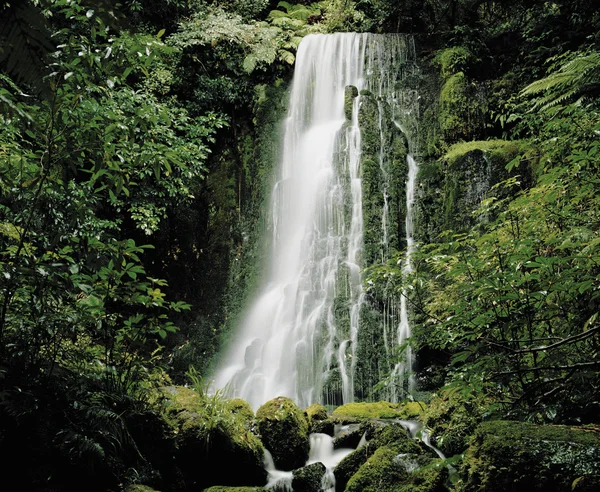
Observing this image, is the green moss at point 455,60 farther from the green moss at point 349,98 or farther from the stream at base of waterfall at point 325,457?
the stream at base of waterfall at point 325,457

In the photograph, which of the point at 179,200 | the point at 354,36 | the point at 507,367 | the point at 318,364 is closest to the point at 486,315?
the point at 507,367

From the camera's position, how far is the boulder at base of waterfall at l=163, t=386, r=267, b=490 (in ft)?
14.5

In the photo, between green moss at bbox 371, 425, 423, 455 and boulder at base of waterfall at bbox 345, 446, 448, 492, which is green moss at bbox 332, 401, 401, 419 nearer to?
green moss at bbox 371, 425, 423, 455

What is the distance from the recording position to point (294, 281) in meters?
10.9

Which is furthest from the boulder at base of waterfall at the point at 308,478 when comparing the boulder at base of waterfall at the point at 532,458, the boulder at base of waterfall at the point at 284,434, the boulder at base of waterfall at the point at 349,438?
the boulder at base of waterfall at the point at 532,458

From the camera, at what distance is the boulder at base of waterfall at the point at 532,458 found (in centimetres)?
214

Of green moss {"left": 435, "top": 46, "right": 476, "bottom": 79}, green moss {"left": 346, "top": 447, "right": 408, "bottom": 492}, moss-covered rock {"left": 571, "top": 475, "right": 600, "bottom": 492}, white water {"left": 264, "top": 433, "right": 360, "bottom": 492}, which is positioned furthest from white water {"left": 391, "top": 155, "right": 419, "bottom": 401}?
moss-covered rock {"left": 571, "top": 475, "right": 600, "bottom": 492}

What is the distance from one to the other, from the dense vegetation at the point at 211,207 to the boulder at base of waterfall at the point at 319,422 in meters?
1.43

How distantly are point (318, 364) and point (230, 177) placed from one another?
6008mm

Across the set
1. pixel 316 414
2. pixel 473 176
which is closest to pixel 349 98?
pixel 473 176

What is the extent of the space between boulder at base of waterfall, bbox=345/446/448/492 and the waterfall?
413 centimetres

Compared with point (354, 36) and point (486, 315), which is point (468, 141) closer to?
point (354, 36)

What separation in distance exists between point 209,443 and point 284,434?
1306 millimetres

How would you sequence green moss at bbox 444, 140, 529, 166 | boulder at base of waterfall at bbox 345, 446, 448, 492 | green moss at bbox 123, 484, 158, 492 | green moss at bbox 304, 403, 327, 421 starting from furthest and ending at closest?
green moss at bbox 444, 140, 529, 166, green moss at bbox 304, 403, 327, 421, boulder at base of waterfall at bbox 345, 446, 448, 492, green moss at bbox 123, 484, 158, 492
